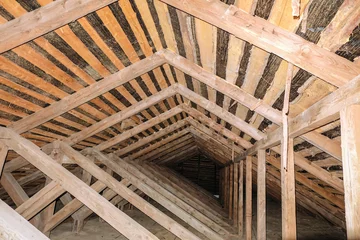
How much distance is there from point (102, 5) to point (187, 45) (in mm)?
1010

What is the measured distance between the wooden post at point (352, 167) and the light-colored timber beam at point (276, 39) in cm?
27

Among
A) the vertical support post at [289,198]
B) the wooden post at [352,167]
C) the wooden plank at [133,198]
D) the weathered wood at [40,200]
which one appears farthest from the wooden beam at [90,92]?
the wooden post at [352,167]

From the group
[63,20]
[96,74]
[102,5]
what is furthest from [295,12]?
[96,74]

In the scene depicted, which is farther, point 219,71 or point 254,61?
point 219,71

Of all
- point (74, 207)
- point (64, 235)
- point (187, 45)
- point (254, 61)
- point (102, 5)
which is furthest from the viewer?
point (64, 235)

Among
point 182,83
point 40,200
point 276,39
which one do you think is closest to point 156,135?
point 182,83

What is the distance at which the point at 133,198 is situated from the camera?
147 inches

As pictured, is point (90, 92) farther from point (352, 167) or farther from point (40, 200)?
point (352, 167)

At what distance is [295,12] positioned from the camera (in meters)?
1.33

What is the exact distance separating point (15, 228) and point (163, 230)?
15.3 ft

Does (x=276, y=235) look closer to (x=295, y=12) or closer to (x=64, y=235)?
(x=64, y=235)

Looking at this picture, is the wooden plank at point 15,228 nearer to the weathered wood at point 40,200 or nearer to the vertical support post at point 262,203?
the weathered wood at point 40,200

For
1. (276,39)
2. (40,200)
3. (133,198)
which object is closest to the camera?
(276,39)

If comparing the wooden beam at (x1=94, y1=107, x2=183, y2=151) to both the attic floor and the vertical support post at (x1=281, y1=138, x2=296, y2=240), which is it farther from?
the vertical support post at (x1=281, y1=138, x2=296, y2=240)
